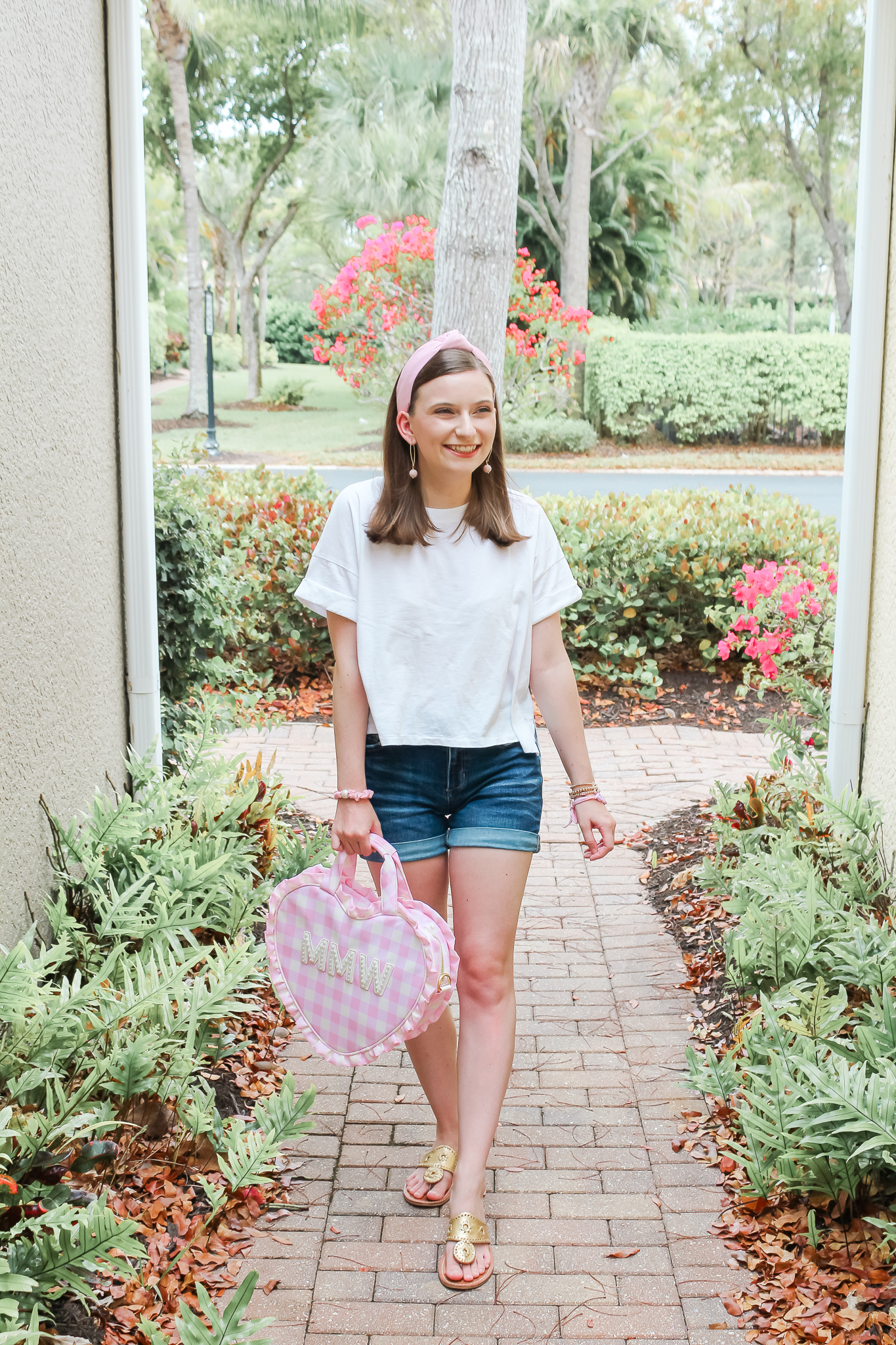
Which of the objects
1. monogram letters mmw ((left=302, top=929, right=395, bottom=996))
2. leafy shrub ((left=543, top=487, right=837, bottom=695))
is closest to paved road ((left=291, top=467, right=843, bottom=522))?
leafy shrub ((left=543, top=487, right=837, bottom=695))

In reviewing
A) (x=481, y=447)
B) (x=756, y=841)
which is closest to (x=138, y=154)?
(x=481, y=447)

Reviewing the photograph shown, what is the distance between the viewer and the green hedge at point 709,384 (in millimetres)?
22250

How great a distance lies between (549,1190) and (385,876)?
96 centimetres

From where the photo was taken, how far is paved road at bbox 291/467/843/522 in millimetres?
17094

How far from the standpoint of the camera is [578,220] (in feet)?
78.3

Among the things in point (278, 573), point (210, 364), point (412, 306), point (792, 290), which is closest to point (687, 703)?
point (278, 573)

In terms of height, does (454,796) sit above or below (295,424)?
below

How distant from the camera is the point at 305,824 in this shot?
521 cm

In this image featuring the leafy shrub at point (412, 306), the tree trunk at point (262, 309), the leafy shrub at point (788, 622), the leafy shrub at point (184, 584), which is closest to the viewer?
the leafy shrub at point (184, 584)

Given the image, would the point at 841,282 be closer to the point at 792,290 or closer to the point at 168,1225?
the point at 792,290

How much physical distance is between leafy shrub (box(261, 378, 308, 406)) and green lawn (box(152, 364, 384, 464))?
39cm

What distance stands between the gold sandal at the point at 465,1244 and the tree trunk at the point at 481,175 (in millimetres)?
5214

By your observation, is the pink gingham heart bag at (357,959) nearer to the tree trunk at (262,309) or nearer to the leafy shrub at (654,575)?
the leafy shrub at (654,575)

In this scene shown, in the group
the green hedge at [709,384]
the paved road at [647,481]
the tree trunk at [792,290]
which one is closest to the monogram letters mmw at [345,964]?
the paved road at [647,481]
